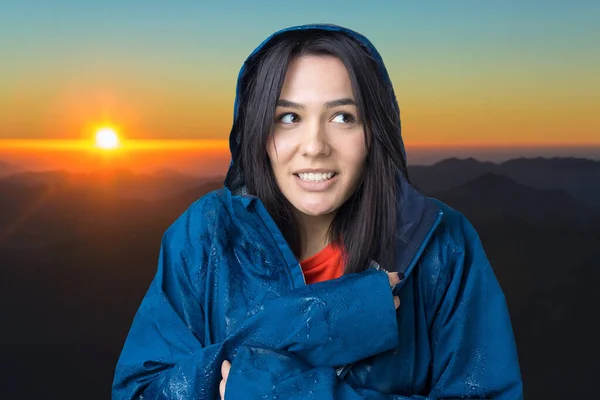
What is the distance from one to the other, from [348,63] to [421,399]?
748 mm

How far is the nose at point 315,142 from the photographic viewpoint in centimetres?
156

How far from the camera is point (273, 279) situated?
1625mm

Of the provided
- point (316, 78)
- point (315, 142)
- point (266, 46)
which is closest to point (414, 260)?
point (315, 142)

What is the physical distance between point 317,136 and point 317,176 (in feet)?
0.32

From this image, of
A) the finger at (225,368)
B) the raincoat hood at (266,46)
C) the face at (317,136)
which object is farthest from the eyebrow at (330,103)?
the finger at (225,368)

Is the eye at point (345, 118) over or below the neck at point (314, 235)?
over

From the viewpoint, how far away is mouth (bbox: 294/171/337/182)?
5.28ft

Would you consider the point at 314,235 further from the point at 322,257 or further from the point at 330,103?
the point at 330,103

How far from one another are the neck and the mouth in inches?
7.0

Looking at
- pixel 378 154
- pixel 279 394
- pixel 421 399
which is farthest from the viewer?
pixel 378 154

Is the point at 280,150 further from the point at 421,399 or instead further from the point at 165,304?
the point at 421,399

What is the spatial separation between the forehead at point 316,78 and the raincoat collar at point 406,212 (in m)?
0.07

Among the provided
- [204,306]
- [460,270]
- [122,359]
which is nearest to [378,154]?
[460,270]

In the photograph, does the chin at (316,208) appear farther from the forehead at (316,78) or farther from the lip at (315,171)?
the forehead at (316,78)
